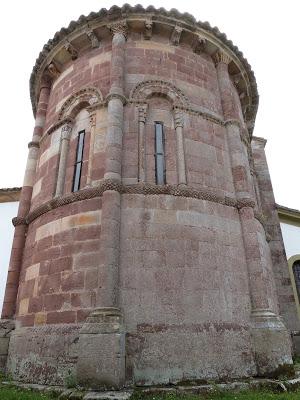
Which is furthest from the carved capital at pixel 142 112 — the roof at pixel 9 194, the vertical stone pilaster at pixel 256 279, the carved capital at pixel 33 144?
the roof at pixel 9 194

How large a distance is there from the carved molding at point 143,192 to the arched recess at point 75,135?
0.41 metres

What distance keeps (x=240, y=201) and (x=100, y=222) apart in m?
3.34

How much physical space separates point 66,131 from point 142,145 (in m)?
2.37

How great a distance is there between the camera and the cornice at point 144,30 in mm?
9375

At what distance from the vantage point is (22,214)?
29.2 ft

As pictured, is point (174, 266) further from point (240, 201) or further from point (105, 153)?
point (105, 153)

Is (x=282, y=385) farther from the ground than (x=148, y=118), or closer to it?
closer to it

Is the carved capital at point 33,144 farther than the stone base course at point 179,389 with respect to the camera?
Yes

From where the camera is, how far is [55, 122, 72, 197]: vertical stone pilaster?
8139 millimetres

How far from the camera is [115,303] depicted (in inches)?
237

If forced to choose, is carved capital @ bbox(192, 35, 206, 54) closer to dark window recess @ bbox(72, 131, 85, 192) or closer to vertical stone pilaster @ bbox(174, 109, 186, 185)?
vertical stone pilaster @ bbox(174, 109, 186, 185)

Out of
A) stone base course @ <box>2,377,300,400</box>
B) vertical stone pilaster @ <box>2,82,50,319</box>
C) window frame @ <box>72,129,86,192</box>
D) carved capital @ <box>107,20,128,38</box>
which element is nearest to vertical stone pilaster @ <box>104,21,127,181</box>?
carved capital @ <box>107,20,128,38</box>

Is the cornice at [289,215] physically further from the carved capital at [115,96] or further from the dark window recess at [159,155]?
the carved capital at [115,96]

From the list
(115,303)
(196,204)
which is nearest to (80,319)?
(115,303)
